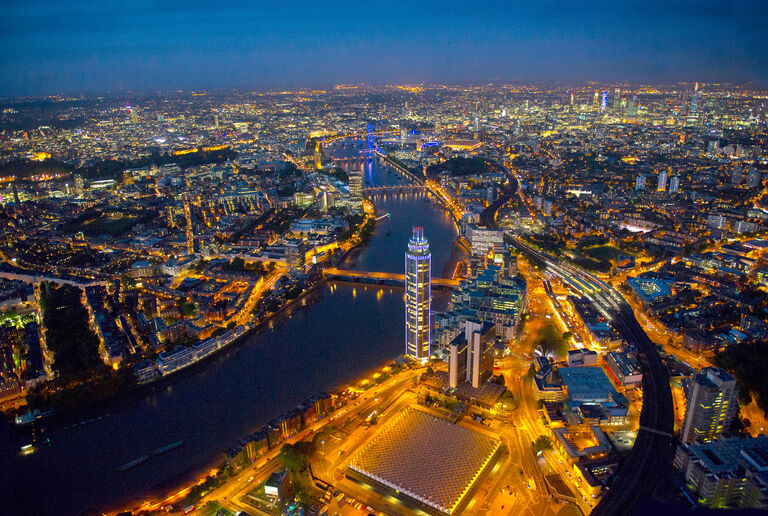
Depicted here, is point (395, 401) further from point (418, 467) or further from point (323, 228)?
point (323, 228)

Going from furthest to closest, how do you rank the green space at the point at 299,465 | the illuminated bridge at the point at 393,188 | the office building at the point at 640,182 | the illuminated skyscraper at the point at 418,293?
the illuminated bridge at the point at 393,188 < the office building at the point at 640,182 < the illuminated skyscraper at the point at 418,293 < the green space at the point at 299,465

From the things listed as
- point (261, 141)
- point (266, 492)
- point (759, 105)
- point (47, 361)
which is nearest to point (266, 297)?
point (47, 361)

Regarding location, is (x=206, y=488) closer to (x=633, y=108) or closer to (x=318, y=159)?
(x=318, y=159)

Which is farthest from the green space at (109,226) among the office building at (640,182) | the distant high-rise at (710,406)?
the office building at (640,182)

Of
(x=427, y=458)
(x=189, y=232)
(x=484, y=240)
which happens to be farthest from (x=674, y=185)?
(x=427, y=458)

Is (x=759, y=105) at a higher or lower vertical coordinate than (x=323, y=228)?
higher

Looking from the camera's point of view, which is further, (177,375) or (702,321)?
(702,321)

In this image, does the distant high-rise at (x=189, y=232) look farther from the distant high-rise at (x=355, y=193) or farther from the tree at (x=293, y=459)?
the tree at (x=293, y=459)
